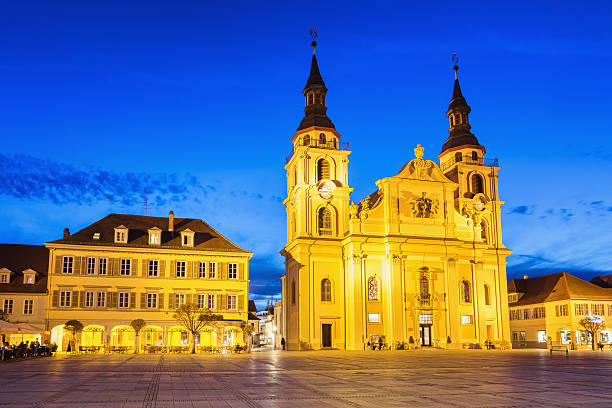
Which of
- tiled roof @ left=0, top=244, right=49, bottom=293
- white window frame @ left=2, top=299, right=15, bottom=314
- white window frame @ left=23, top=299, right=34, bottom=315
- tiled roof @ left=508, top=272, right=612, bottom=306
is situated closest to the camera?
white window frame @ left=23, top=299, right=34, bottom=315

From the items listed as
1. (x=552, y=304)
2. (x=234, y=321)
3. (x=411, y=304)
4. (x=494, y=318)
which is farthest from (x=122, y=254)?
(x=552, y=304)

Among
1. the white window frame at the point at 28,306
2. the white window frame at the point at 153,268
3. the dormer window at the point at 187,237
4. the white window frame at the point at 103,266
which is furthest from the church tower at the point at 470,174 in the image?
the white window frame at the point at 28,306

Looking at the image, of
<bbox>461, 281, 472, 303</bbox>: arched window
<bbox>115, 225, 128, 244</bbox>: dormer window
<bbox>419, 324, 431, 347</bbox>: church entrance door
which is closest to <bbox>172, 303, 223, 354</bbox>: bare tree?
<bbox>115, 225, 128, 244</bbox>: dormer window

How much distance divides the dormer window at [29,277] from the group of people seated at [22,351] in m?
8.23

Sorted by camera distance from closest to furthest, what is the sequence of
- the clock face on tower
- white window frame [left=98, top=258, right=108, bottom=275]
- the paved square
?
the paved square < white window frame [left=98, top=258, right=108, bottom=275] < the clock face on tower

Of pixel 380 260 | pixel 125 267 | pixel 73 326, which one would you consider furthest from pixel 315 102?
pixel 73 326

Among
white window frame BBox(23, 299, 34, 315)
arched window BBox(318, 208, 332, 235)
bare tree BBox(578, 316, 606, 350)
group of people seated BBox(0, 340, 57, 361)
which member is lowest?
group of people seated BBox(0, 340, 57, 361)

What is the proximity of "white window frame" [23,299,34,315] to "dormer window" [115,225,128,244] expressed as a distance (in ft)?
27.0

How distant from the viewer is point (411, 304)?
5681 centimetres

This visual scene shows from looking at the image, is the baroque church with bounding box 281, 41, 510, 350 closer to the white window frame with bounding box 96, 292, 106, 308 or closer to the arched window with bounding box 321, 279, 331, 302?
the arched window with bounding box 321, 279, 331, 302

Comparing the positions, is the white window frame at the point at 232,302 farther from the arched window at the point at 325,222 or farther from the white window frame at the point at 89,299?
the white window frame at the point at 89,299

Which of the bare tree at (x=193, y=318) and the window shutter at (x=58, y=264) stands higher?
the window shutter at (x=58, y=264)

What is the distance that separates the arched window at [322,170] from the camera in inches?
2402

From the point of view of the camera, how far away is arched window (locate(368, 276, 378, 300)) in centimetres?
5716
